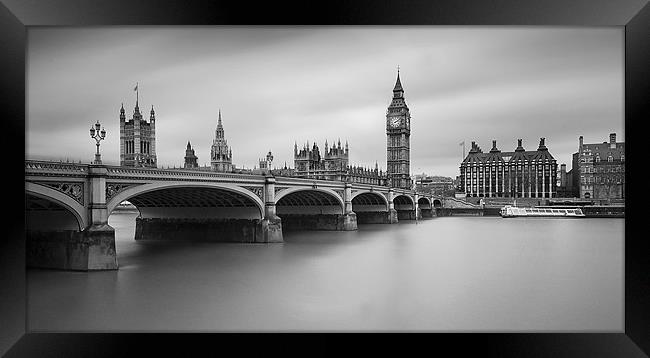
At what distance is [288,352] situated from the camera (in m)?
3.85

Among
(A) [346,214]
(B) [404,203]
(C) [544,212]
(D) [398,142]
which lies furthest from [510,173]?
(A) [346,214]

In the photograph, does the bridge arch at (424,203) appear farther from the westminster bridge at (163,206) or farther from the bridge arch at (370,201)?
the westminster bridge at (163,206)

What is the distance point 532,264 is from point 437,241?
501cm

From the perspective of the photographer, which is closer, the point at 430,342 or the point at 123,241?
the point at 430,342

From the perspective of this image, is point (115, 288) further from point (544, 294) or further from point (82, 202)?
point (544, 294)

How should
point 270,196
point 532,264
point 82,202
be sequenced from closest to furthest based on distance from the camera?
point 82,202 < point 532,264 < point 270,196

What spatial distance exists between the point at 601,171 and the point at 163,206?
1970 cm

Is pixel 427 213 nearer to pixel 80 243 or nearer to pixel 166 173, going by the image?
pixel 166 173

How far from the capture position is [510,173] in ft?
134

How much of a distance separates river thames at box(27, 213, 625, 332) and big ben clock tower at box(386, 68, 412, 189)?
119 feet

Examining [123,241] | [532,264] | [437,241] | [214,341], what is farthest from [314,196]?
[214,341]

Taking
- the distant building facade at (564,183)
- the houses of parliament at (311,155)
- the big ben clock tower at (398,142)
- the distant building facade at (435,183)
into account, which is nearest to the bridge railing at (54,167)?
the houses of parliament at (311,155)

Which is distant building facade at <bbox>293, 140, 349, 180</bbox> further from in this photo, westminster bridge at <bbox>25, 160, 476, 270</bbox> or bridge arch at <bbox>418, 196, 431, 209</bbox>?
westminster bridge at <bbox>25, 160, 476, 270</bbox>

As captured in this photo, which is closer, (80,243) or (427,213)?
(80,243)
